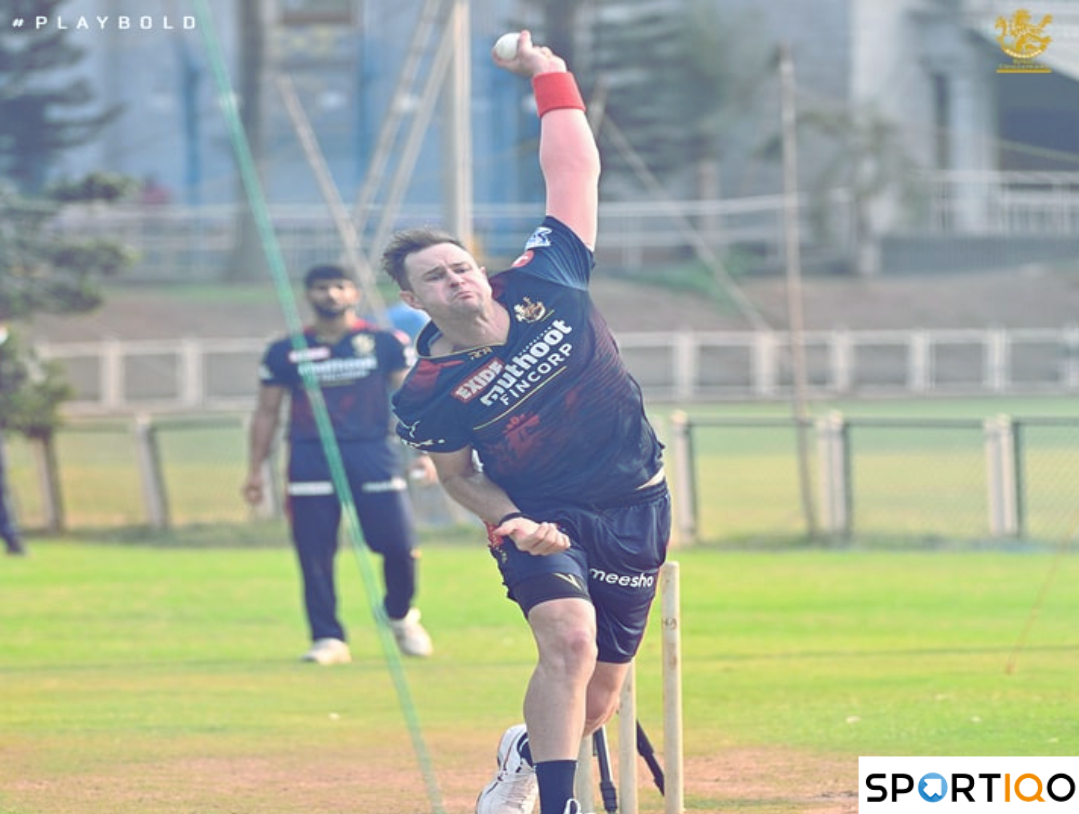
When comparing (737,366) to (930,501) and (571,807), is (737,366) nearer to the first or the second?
(930,501)

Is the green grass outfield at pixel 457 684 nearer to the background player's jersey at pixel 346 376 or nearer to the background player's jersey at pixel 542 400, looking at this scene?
the background player's jersey at pixel 346 376

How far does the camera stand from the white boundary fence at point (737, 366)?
38000 millimetres

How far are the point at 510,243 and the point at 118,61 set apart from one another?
11.4m

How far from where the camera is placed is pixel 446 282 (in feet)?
20.5

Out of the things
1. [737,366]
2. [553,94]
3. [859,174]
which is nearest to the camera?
[553,94]

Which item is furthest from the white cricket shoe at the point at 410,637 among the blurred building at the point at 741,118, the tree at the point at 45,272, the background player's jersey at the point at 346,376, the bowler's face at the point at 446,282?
the blurred building at the point at 741,118

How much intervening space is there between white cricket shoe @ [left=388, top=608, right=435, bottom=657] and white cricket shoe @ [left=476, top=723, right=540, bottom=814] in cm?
498

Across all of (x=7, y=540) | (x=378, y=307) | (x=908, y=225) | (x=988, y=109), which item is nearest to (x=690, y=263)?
(x=908, y=225)

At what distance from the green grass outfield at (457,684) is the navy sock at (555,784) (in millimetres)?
1302

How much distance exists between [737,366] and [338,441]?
3032 centimetres

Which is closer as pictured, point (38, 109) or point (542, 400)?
point (542, 400)

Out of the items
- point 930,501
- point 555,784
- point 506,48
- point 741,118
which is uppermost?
point 741,118

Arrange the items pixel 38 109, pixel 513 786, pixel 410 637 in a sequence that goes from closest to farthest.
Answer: pixel 513 786, pixel 410 637, pixel 38 109

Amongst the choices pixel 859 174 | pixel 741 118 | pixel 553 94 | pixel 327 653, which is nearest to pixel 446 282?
pixel 553 94
